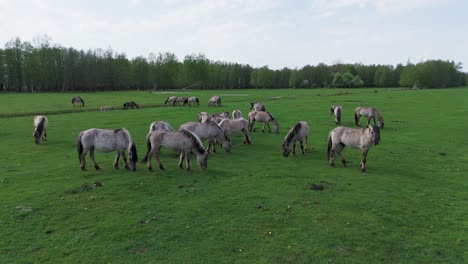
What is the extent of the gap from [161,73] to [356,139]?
105 m

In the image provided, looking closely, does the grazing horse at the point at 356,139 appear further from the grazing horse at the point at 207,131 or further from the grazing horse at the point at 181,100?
the grazing horse at the point at 181,100

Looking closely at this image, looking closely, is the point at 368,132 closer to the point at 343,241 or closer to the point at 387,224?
the point at 387,224

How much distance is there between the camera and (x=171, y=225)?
320 inches

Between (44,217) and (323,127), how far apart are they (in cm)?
2010

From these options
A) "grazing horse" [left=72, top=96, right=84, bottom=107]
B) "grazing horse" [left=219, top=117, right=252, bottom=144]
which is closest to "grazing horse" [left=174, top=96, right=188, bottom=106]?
"grazing horse" [left=72, top=96, right=84, bottom=107]

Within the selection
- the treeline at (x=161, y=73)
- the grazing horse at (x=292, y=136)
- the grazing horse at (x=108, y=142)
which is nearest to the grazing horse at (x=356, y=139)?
the grazing horse at (x=292, y=136)

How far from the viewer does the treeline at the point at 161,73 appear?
89.6 meters

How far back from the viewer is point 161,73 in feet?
369

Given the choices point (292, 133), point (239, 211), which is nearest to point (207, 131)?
point (292, 133)

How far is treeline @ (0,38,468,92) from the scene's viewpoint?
89562 mm

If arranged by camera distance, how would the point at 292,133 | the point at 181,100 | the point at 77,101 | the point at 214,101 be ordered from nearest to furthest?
the point at 292,133 < the point at 214,101 < the point at 77,101 < the point at 181,100

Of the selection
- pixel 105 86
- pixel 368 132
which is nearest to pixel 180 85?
pixel 105 86

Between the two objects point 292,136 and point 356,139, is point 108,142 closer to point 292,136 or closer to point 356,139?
point 292,136

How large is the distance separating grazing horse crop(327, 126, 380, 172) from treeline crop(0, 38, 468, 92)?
308ft
